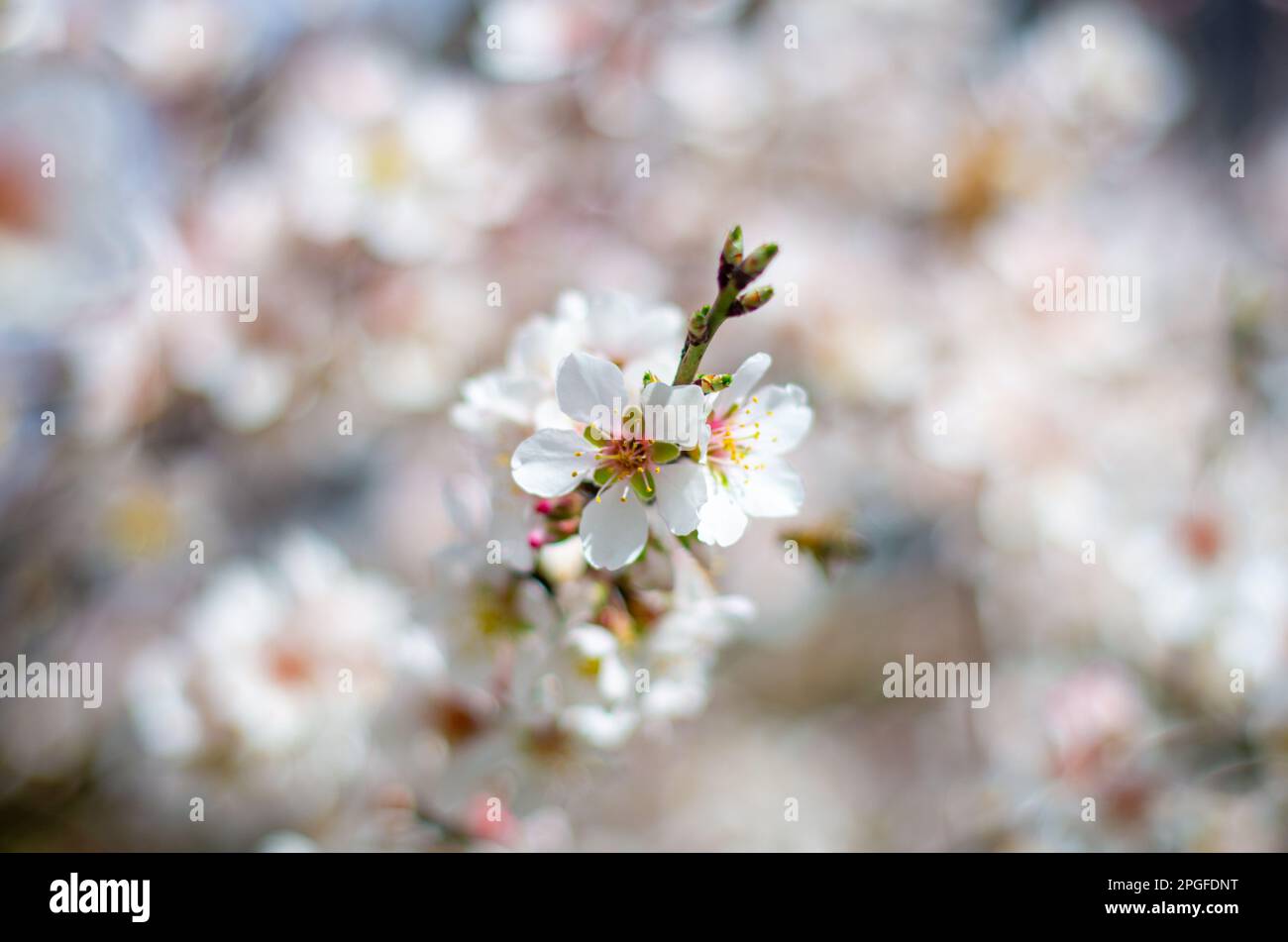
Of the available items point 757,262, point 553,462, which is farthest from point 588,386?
point 757,262

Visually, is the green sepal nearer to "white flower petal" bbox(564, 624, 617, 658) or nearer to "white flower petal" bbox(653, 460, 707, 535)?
"white flower petal" bbox(653, 460, 707, 535)

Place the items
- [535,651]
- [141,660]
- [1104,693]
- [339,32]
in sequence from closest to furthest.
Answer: [535,651], [141,660], [1104,693], [339,32]

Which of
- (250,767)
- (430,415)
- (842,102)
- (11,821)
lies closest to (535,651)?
(250,767)

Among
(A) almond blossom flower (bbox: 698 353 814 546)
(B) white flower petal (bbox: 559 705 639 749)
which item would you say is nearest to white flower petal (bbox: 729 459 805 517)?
(A) almond blossom flower (bbox: 698 353 814 546)

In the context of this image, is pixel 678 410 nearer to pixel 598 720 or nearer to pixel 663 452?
pixel 663 452

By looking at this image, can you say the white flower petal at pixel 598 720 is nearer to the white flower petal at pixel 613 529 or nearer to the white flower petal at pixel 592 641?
the white flower petal at pixel 592 641

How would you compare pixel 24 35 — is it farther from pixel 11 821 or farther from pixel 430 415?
pixel 11 821
